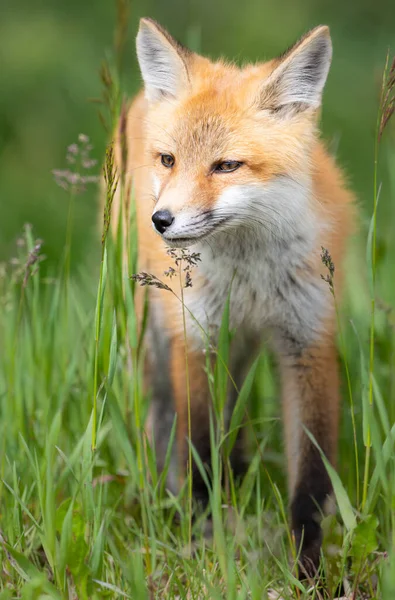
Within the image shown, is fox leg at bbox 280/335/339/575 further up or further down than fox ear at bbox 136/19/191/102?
further down

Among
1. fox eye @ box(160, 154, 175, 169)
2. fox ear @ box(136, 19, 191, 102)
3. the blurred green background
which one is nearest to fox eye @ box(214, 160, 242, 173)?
fox eye @ box(160, 154, 175, 169)

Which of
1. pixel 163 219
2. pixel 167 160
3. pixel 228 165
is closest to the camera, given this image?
pixel 163 219

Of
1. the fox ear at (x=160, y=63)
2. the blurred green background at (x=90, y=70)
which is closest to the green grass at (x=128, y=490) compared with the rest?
the fox ear at (x=160, y=63)

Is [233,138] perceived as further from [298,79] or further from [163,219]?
[163,219]

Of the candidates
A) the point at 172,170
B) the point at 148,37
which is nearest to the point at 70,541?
the point at 172,170

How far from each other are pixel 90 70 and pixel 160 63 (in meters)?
5.80

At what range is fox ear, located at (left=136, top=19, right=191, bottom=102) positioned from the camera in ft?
10.4

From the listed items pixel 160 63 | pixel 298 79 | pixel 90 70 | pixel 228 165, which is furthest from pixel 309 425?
pixel 90 70

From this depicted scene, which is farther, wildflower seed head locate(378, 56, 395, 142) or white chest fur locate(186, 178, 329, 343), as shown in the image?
white chest fur locate(186, 178, 329, 343)

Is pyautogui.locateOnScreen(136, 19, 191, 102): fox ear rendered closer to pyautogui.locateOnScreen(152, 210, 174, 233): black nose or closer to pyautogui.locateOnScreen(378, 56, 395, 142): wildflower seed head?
pyautogui.locateOnScreen(152, 210, 174, 233): black nose

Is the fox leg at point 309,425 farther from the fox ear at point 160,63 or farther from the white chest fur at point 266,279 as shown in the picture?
the fox ear at point 160,63

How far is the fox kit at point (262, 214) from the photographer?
2.86m

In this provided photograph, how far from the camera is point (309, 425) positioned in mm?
3166

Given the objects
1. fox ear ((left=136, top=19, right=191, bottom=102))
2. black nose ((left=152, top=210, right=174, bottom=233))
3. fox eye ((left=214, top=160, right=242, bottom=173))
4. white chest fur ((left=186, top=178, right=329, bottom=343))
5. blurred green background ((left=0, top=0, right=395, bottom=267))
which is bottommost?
white chest fur ((left=186, top=178, right=329, bottom=343))
